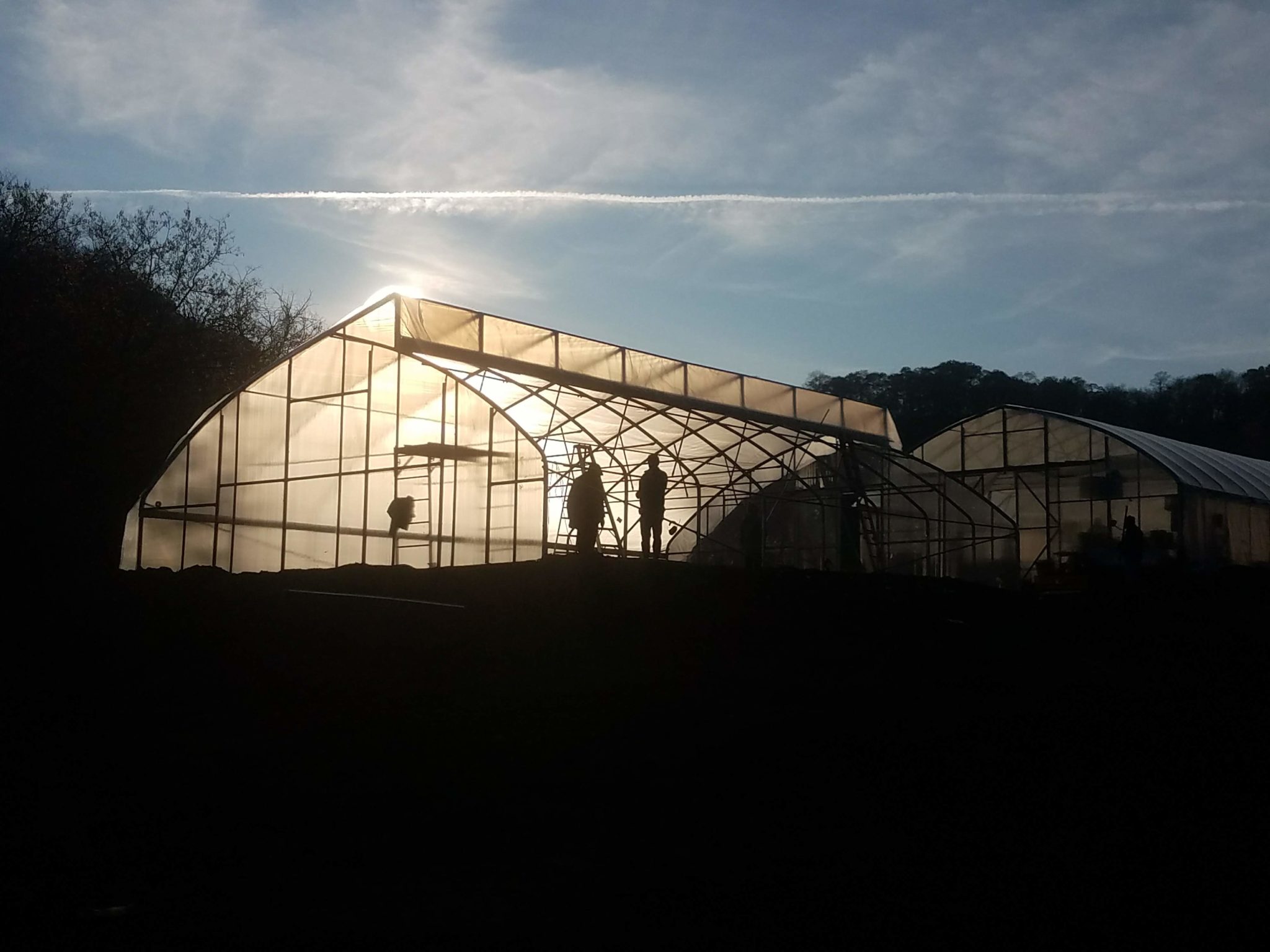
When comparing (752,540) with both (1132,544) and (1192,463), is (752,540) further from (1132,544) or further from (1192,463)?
(1192,463)

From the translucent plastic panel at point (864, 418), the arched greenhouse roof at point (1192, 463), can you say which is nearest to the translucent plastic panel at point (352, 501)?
the translucent plastic panel at point (864, 418)

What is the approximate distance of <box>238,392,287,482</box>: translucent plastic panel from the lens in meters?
22.5

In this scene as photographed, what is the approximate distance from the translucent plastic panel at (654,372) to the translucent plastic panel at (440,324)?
3.95 meters

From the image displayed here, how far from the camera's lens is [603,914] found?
7801 millimetres

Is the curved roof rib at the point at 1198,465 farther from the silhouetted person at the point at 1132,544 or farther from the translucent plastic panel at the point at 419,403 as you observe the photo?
the translucent plastic panel at the point at 419,403

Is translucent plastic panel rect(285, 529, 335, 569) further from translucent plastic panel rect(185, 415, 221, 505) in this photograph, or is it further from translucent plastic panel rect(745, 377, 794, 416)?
translucent plastic panel rect(745, 377, 794, 416)

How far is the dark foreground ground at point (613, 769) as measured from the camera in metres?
7.89

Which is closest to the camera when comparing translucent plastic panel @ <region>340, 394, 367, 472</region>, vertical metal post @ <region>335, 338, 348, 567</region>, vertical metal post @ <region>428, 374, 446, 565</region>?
vertical metal post @ <region>428, 374, 446, 565</region>

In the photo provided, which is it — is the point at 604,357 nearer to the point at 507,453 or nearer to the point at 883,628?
the point at 507,453

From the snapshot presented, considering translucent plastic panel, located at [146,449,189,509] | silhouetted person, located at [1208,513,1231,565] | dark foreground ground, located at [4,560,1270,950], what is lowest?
dark foreground ground, located at [4,560,1270,950]

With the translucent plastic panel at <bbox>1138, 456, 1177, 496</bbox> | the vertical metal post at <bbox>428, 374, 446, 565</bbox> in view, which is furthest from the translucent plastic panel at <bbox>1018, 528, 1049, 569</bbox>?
the vertical metal post at <bbox>428, 374, 446, 565</bbox>

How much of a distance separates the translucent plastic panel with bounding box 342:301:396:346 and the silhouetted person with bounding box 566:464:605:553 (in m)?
4.77

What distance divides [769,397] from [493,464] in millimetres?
9263

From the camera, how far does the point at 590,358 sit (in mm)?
23469
